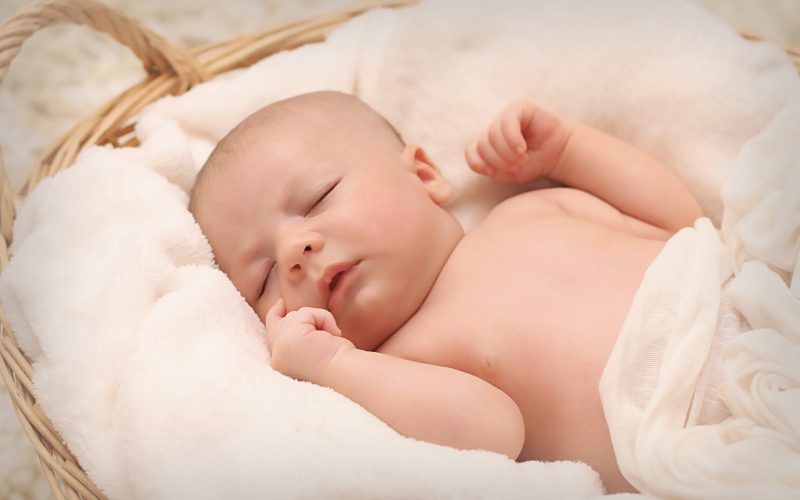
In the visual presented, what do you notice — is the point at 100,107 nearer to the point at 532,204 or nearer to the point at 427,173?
the point at 427,173

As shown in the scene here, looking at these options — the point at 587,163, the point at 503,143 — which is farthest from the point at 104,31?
the point at 587,163

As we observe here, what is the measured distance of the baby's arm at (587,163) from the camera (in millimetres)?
1103

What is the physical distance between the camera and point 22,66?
1670 mm

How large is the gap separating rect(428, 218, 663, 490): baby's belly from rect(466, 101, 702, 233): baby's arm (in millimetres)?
121

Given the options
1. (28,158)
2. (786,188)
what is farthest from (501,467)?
(28,158)

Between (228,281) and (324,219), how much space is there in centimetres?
15

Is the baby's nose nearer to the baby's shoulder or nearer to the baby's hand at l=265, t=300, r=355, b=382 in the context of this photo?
the baby's hand at l=265, t=300, r=355, b=382

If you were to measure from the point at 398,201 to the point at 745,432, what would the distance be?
0.45 metres

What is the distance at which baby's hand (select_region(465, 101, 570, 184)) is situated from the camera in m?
1.12

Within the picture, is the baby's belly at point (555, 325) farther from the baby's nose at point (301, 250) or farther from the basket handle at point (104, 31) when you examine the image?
the basket handle at point (104, 31)

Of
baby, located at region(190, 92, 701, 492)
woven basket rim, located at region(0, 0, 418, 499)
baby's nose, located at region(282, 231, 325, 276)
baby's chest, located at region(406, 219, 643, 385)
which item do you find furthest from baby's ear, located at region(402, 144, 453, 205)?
woven basket rim, located at region(0, 0, 418, 499)

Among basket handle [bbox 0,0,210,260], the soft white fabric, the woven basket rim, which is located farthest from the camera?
basket handle [bbox 0,0,210,260]

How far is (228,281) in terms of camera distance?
993 millimetres

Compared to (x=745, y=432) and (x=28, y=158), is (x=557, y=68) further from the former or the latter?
(x=28, y=158)
